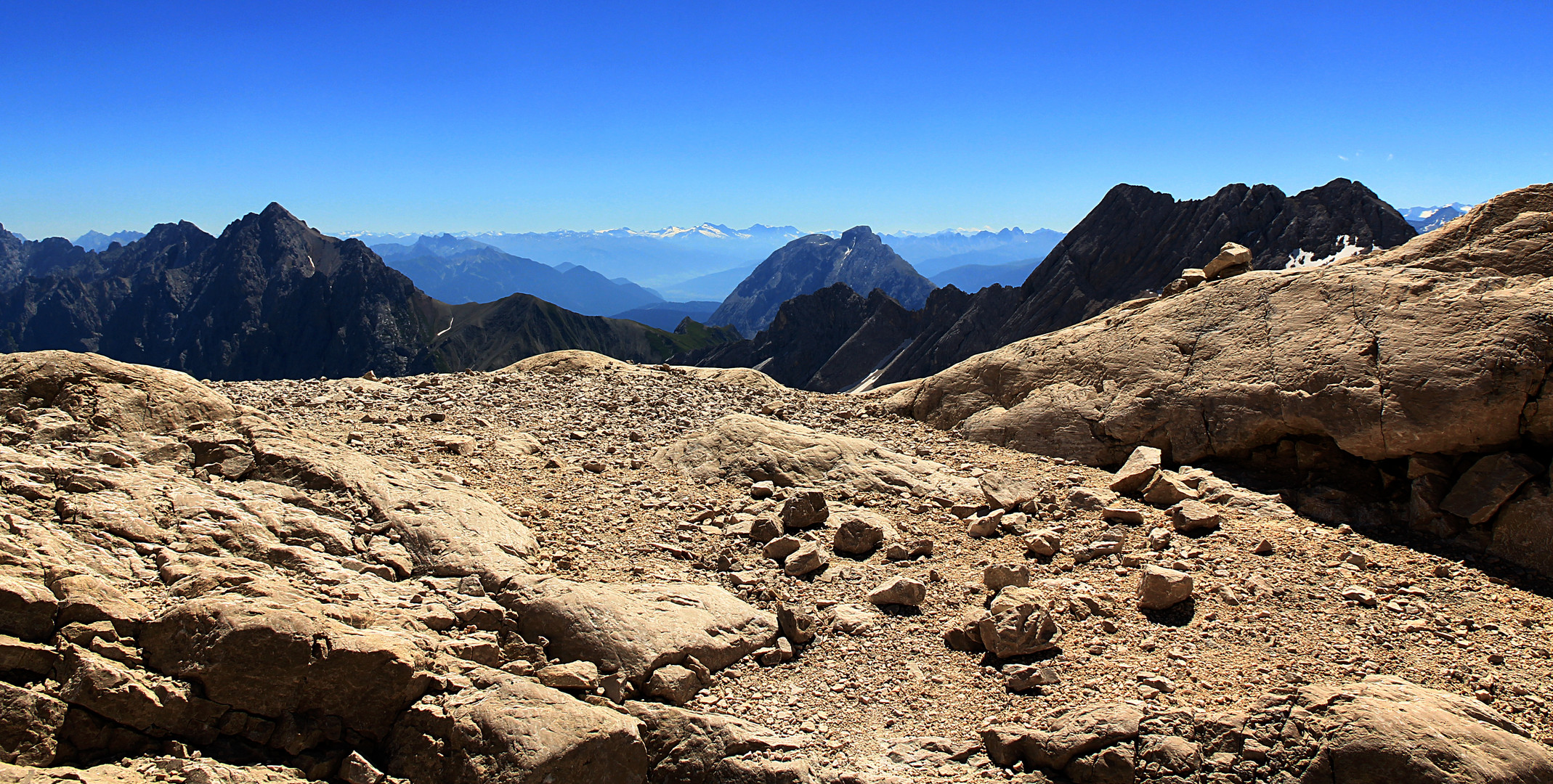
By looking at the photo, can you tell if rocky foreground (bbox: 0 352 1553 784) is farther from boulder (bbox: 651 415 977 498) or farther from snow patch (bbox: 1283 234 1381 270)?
snow patch (bbox: 1283 234 1381 270)

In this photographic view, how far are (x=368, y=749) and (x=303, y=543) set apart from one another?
11.6 ft

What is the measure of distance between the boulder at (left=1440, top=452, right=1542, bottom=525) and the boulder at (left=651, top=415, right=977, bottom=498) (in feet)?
23.5

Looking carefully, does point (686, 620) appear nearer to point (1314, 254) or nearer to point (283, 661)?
point (283, 661)

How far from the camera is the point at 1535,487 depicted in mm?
11789

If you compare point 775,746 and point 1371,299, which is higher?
point 1371,299

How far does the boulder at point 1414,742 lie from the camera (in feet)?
23.8

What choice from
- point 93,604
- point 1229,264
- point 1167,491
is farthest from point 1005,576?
point 1229,264

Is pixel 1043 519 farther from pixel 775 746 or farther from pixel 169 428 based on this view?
pixel 169 428

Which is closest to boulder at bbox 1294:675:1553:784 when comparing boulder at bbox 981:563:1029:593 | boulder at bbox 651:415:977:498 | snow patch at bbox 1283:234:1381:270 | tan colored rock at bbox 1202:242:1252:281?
boulder at bbox 981:563:1029:593

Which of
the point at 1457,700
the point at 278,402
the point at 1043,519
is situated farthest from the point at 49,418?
the point at 1457,700

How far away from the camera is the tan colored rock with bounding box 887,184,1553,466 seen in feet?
41.7

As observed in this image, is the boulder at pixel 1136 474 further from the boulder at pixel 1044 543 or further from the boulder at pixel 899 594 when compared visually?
the boulder at pixel 899 594

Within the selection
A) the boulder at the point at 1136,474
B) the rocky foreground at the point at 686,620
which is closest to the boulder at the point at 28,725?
the rocky foreground at the point at 686,620

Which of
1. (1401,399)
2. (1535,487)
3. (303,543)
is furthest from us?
(1401,399)
